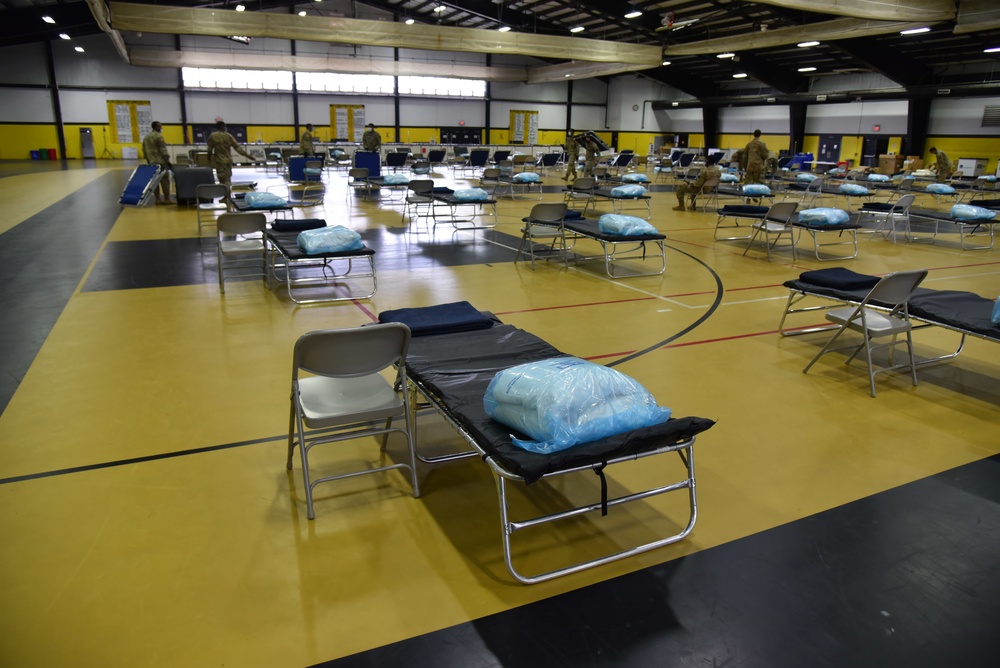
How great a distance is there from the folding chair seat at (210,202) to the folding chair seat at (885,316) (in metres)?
8.07

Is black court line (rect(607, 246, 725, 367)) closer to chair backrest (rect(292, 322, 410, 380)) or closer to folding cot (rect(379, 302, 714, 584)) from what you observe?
folding cot (rect(379, 302, 714, 584))

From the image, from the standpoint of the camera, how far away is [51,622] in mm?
2145

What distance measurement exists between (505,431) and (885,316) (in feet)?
11.8

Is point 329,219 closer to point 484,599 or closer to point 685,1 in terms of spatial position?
point 484,599

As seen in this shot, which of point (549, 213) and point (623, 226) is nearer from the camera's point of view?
point (623, 226)

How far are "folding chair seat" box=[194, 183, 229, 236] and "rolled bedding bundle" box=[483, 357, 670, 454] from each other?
8074mm

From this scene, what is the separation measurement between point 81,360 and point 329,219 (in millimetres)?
7084

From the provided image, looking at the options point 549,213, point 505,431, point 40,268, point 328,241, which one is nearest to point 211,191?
point 40,268

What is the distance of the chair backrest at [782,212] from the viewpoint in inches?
333

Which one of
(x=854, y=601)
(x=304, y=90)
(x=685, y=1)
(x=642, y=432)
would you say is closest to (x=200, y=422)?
(x=642, y=432)

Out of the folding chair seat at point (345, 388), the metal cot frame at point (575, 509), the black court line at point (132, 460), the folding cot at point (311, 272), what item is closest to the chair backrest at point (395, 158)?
the folding cot at point (311, 272)

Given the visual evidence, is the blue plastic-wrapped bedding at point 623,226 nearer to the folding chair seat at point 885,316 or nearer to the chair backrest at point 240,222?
the folding chair seat at point 885,316

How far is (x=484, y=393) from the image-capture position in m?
2.90

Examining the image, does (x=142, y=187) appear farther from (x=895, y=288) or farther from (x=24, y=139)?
(x=24, y=139)
